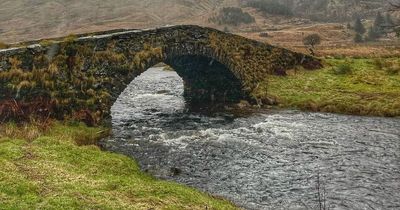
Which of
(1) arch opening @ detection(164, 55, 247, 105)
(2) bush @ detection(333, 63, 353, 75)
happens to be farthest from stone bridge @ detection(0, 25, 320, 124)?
(2) bush @ detection(333, 63, 353, 75)

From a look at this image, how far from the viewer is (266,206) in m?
20.7

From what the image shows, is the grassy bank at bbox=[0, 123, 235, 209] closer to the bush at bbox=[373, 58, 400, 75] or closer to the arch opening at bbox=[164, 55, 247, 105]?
the arch opening at bbox=[164, 55, 247, 105]

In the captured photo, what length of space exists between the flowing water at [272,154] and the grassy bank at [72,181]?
2.67 metres

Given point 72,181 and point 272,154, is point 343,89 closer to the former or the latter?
point 272,154

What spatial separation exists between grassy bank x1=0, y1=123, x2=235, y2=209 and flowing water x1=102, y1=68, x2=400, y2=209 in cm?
267

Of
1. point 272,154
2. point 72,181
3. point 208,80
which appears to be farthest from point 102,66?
point 208,80

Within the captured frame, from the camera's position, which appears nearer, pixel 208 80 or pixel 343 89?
pixel 343 89

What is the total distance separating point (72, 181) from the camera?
61.6 ft

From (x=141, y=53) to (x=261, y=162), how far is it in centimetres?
1586

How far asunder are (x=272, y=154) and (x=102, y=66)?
15.3 m

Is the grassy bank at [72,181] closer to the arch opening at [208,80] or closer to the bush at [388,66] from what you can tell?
the arch opening at [208,80]

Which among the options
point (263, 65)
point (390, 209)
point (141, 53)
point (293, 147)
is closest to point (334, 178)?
point (390, 209)

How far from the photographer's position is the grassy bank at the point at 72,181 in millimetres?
16516

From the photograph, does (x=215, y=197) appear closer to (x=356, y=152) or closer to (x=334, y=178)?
(x=334, y=178)
